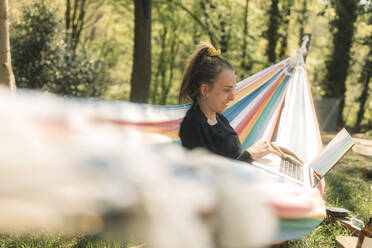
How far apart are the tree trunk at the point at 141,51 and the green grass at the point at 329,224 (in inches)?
88.0

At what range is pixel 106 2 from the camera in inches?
422

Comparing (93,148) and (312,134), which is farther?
(312,134)

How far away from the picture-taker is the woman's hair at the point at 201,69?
183cm

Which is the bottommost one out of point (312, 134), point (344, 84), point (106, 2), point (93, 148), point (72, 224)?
point (344, 84)

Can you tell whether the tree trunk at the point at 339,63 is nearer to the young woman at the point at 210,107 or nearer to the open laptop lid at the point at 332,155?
the open laptop lid at the point at 332,155

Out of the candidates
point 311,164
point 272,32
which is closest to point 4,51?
point 311,164

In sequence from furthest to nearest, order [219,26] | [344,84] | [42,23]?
[344,84] < [219,26] < [42,23]

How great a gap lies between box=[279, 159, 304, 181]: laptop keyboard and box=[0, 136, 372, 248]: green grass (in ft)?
1.54

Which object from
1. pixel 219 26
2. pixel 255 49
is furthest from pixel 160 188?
pixel 255 49

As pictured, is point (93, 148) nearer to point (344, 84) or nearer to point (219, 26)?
point (219, 26)

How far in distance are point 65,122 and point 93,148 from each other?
0.12 metres

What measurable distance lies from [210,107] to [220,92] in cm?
9

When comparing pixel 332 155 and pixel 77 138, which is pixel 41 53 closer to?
pixel 332 155

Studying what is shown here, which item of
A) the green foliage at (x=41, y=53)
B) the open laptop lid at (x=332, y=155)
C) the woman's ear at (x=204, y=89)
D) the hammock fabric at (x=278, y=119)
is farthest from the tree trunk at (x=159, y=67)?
the open laptop lid at (x=332, y=155)
